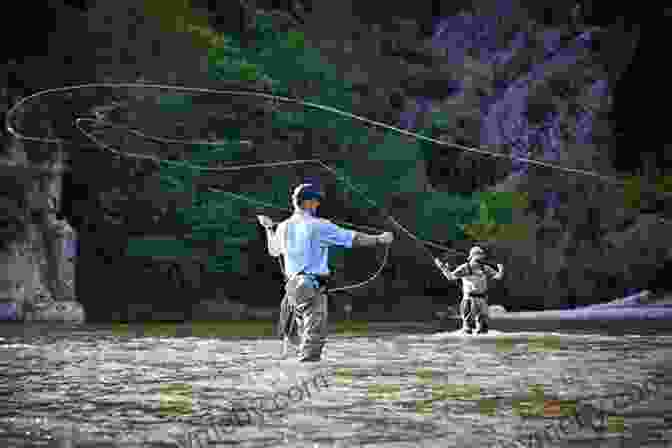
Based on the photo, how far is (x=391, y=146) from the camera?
42062 mm

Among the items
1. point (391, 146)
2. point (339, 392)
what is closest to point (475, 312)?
point (339, 392)

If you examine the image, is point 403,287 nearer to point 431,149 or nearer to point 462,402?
point 431,149

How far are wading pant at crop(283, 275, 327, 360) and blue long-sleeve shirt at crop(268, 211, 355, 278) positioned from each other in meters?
0.14

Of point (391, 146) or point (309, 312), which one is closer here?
point (309, 312)

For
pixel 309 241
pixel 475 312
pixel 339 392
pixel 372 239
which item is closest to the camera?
pixel 339 392

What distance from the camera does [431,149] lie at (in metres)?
46.8

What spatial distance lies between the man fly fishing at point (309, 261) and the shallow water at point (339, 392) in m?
0.34

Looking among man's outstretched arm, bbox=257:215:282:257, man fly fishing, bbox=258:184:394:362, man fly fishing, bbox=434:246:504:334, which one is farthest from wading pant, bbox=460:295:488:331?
man fly fishing, bbox=258:184:394:362

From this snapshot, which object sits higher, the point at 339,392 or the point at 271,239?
the point at 271,239

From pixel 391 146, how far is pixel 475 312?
24.4 meters

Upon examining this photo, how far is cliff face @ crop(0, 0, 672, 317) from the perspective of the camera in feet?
123

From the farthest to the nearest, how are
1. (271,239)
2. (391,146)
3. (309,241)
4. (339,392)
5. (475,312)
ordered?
(391,146)
(475,312)
(271,239)
(309,241)
(339,392)

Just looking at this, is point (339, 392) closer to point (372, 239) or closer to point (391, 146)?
point (372, 239)

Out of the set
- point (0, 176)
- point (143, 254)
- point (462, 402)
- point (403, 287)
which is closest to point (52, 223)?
point (0, 176)
